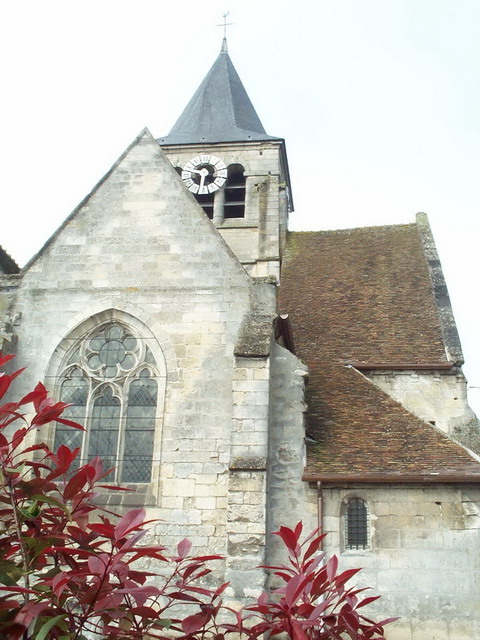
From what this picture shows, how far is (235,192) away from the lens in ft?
69.7

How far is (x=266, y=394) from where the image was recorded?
10.1 metres

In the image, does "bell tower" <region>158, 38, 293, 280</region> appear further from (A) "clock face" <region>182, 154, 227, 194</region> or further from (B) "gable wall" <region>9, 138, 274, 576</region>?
(B) "gable wall" <region>9, 138, 274, 576</region>

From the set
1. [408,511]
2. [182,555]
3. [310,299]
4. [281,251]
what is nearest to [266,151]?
[281,251]

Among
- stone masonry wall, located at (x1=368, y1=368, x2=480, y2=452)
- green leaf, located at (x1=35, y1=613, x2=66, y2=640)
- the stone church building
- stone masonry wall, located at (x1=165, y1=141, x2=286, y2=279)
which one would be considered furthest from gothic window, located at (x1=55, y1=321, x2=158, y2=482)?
green leaf, located at (x1=35, y1=613, x2=66, y2=640)

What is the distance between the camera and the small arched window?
10141 millimetres

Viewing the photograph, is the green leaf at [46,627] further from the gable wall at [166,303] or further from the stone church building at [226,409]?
the gable wall at [166,303]

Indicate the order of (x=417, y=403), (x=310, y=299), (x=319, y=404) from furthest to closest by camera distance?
(x=310, y=299), (x=417, y=403), (x=319, y=404)

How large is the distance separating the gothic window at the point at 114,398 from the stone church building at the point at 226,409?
2 cm

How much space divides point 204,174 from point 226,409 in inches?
478

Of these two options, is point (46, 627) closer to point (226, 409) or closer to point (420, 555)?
point (226, 409)

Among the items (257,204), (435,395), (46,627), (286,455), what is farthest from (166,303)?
(257,204)

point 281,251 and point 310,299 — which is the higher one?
point 281,251

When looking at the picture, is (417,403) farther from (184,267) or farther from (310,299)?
(184,267)

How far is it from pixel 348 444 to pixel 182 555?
7.47m
